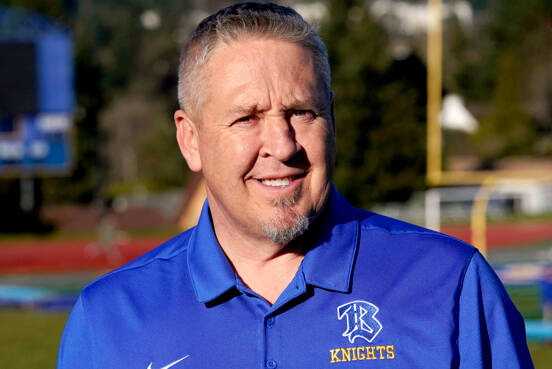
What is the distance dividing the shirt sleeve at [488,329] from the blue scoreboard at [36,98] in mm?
17391

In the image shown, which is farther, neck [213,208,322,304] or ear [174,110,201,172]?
ear [174,110,201,172]

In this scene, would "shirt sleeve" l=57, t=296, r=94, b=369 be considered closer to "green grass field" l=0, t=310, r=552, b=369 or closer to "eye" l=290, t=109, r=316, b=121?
"eye" l=290, t=109, r=316, b=121

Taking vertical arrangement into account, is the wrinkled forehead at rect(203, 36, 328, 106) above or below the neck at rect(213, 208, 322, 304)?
above

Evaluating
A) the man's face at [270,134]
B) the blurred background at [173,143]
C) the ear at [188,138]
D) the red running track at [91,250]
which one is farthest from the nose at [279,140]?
the red running track at [91,250]

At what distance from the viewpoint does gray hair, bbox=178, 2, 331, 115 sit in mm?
1811

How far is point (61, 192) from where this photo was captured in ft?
110

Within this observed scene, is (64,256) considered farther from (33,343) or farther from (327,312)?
(327,312)

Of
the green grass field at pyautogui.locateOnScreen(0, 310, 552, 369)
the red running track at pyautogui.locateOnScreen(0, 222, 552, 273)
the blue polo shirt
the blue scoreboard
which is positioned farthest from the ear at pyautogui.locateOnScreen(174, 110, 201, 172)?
the red running track at pyautogui.locateOnScreen(0, 222, 552, 273)

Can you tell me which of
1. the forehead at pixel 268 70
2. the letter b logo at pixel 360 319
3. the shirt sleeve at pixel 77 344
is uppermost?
the forehead at pixel 268 70

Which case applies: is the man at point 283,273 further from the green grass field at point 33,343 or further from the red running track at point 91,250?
the red running track at point 91,250

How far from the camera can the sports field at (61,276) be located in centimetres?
862

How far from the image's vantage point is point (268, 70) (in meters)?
1.79

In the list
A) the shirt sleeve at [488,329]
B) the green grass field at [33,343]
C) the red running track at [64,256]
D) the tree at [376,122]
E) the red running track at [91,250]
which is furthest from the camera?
the tree at [376,122]

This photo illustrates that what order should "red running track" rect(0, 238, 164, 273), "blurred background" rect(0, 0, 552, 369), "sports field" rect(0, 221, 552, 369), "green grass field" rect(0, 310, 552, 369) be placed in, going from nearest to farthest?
"green grass field" rect(0, 310, 552, 369)
"sports field" rect(0, 221, 552, 369)
"blurred background" rect(0, 0, 552, 369)
"red running track" rect(0, 238, 164, 273)
